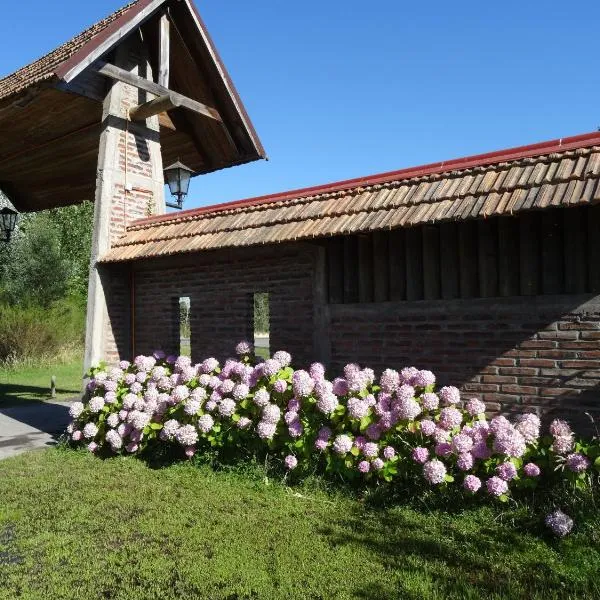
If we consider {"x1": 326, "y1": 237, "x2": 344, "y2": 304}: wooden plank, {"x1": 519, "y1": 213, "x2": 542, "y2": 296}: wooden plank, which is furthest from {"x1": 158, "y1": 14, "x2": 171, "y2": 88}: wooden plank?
{"x1": 519, "y1": 213, "x2": 542, "y2": 296}: wooden plank

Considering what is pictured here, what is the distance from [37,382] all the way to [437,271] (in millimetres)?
13236

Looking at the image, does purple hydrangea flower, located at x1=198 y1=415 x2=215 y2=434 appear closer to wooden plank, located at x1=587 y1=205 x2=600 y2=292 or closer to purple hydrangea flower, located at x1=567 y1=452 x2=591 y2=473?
purple hydrangea flower, located at x1=567 y1=452 x2=591 y2=473

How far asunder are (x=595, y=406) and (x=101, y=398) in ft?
18.3

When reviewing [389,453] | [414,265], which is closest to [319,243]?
[414,265]

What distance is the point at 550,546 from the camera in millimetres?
3916

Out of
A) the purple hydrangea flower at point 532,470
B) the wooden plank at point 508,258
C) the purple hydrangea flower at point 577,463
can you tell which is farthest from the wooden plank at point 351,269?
the purple hydrangea flower at point 577,463

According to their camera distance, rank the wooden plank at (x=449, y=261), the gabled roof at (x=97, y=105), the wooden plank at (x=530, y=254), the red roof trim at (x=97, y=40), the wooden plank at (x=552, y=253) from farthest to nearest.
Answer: the gabled roof at (x=97, y=105), the red roof trim at (x=97, y=40), the wooden plank at (x=449, y=261), the wooden plank at (x=530, y=254), the wooden plank at (x=552, y=253)

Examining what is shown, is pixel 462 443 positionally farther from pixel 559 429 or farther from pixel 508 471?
pixel 559 429

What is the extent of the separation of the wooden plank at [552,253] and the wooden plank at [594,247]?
230mm

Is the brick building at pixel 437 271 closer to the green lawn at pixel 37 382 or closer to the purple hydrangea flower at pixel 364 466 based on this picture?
the purple hydrangea flower at pixel 364 466

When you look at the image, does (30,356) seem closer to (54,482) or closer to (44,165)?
(44,165)

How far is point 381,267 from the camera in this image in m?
6.13

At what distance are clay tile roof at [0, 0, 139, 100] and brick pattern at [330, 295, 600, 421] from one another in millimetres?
5509

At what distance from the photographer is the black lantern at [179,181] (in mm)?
9391
